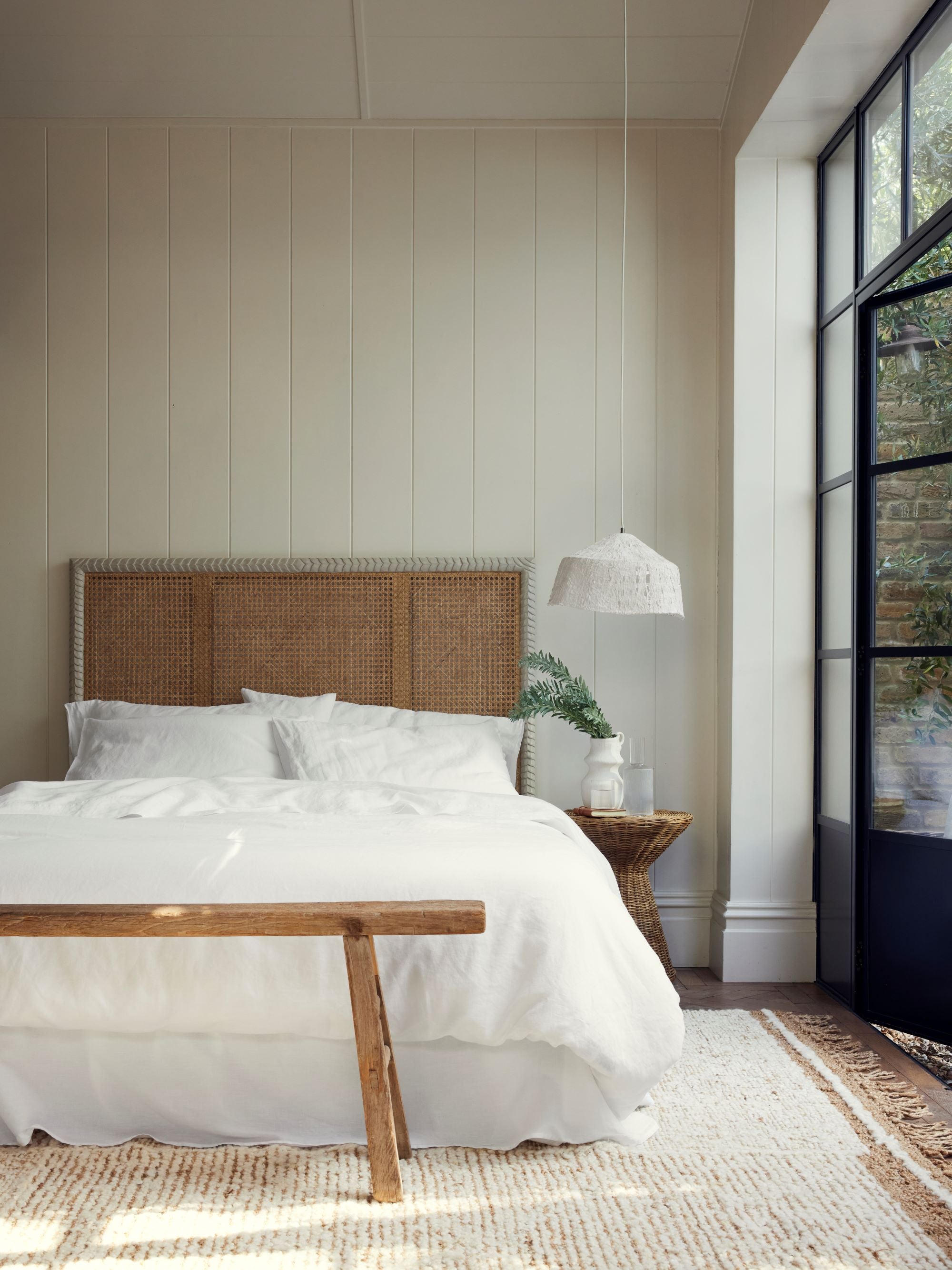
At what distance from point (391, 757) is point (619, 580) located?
934mm

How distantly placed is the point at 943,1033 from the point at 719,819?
1150 millimetres

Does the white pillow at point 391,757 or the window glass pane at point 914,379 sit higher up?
the window glass pane at point 914,379

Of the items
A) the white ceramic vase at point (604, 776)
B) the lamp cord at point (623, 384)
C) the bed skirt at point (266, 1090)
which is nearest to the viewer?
the bed skirt at point (266, 1090)

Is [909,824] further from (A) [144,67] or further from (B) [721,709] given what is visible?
(A) [144,67]

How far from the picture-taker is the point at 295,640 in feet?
13.0

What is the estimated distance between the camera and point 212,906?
183 cm

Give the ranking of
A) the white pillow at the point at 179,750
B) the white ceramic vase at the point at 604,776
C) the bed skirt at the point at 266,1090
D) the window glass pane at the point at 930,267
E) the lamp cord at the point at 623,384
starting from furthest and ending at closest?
the lamp cord at the point at 623,384 → the white ceramic vase at the point at 604,776 → the white pillow at the point at 179,750 → the window glass pane at the point at 930,267 → the bed skirt at the point at 266,1090

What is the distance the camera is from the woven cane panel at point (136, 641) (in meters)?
3.97

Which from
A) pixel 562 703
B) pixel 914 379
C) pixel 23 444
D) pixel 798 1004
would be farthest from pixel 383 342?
pixel 798 1004

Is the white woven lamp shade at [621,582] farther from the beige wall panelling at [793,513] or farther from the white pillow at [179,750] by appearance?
the white pillow at [179,750]

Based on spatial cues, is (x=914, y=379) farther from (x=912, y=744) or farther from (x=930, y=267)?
(x=912, y=744)

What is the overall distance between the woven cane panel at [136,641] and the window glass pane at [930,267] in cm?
263

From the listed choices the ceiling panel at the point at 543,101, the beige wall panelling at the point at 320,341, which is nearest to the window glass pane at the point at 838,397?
the ceiling panel at the point at 543,101

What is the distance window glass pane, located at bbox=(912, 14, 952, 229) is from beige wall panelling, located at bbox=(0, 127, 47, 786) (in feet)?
10.0
